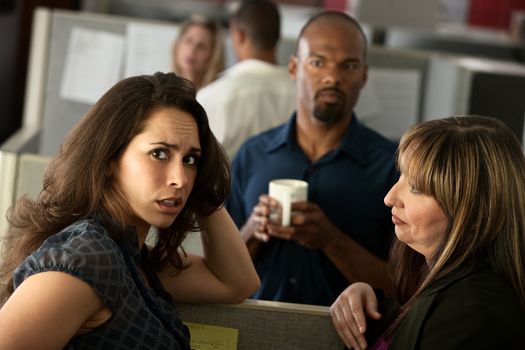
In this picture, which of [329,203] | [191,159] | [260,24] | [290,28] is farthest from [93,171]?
[290,28]

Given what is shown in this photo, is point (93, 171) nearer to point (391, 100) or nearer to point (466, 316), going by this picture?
point (466, 316)

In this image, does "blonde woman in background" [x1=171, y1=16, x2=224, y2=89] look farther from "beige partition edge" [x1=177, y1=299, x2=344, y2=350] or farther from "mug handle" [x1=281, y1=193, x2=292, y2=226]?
"beige partition edge" [x1=177, y1=299, x2=344, y2=350]

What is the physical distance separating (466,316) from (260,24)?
1994 millimetres

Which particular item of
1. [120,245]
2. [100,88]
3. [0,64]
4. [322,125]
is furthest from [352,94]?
[0,64]

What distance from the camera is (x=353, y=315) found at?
159 centimetres

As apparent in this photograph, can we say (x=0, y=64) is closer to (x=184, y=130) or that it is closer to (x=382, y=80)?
(x=382, y=80)

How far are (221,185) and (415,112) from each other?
1978 millimetres

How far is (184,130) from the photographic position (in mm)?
1549

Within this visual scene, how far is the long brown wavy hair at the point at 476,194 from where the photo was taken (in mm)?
1405

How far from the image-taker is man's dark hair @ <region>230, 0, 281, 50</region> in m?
3.16

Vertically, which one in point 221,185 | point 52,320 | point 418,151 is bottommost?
point 52,320

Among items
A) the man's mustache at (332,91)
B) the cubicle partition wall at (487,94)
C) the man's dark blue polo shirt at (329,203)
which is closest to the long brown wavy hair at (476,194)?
the man's dark blue polo shirt at (329,203)

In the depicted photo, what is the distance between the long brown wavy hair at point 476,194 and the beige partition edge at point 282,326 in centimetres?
20

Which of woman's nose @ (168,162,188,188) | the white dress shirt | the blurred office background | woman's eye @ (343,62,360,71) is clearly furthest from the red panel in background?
woman's nose @ (168,162,188,188)
